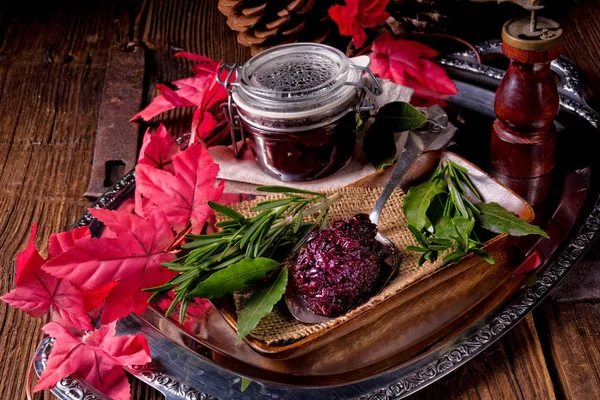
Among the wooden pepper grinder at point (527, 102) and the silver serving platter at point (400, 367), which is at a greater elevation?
the wooden pepper grinder at point (527, 102)

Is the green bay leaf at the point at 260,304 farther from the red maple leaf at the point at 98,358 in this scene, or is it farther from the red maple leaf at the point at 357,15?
the red maple leaf at the point at 357,15

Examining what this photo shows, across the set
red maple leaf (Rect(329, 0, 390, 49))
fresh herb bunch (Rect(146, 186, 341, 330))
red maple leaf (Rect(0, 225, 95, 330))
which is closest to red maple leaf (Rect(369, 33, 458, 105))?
red maple leaf (Rect(329, 0, 390, 49))

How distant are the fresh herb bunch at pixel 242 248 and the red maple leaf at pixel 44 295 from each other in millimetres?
81

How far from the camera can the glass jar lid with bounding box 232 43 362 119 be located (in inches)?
29.0

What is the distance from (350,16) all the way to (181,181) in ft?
1.04

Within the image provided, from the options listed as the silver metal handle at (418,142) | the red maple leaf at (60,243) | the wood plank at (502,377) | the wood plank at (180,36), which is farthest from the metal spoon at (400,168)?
the wood plank at (180,36)

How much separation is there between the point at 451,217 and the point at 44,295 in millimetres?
377

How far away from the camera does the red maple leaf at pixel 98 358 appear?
63cm

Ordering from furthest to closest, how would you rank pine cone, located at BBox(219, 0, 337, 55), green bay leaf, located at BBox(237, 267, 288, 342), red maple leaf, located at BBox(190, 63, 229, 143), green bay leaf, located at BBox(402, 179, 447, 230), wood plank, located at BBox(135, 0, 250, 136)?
wood plank, located at BBox(135, 0, 250, 136), pine cone, located at BBox(219, 0, 337, 55), red maple leaf, located at BBox(190, 63, 229, 143), green bay leaf, located at BBox(402, 179, 447, 230), green bay leaf, located at BBox(237, 267, 288, 342)

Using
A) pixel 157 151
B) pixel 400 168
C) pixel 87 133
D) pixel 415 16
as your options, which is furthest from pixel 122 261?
pixel 415 16

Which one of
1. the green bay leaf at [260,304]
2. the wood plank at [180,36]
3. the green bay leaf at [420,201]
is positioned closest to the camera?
the green bay leaf at [260,304]

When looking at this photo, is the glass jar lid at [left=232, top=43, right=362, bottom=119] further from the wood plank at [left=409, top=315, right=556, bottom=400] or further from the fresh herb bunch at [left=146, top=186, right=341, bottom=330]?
the wood plank at [left=409, top=315, right=556, bottom=400]

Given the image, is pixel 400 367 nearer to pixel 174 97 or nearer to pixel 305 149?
pixel 305 149

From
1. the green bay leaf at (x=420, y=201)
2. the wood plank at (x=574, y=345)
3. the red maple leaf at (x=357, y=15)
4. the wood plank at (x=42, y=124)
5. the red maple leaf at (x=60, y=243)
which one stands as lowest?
the wood plank at (x=42, y=124)
